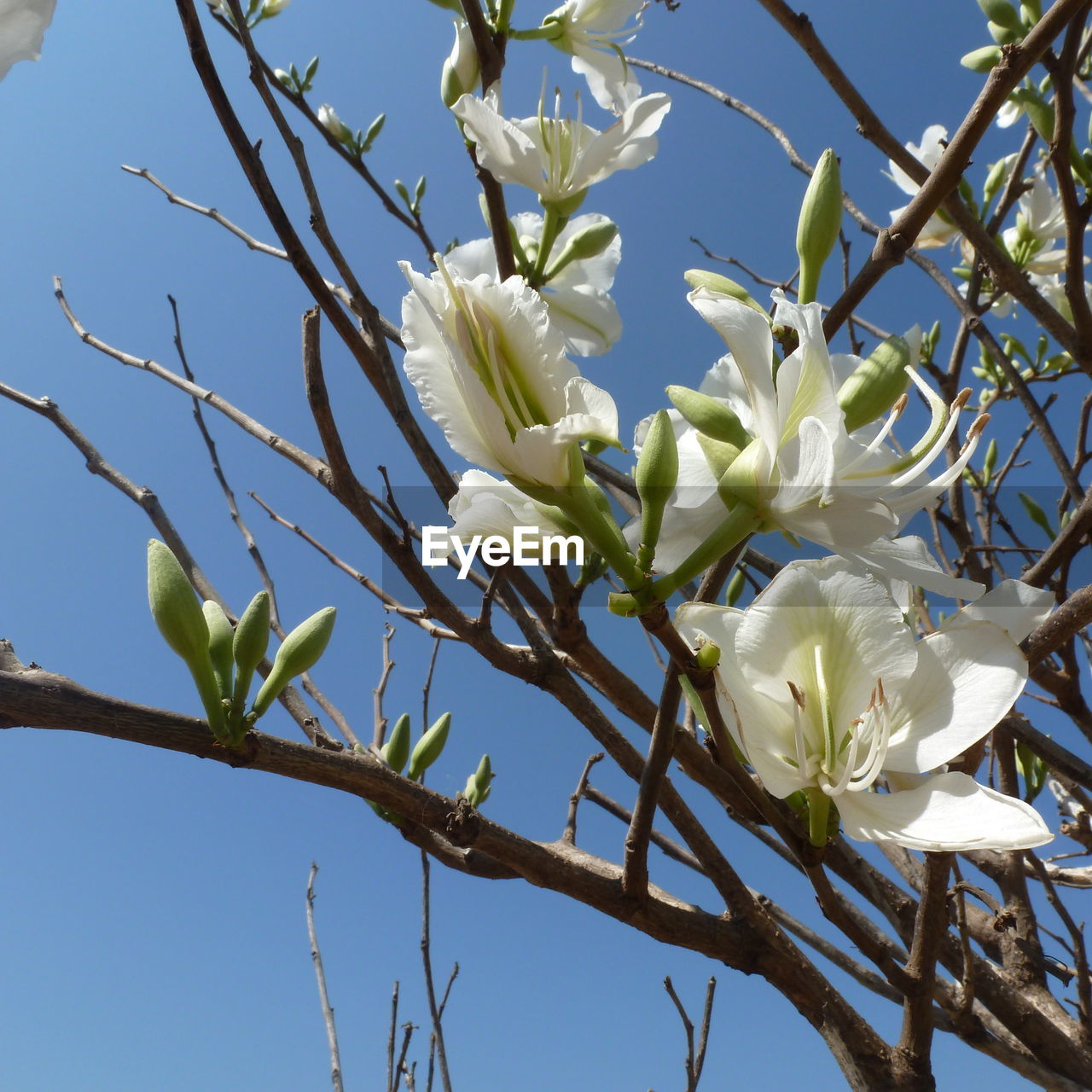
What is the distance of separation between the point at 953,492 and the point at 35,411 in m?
1.83

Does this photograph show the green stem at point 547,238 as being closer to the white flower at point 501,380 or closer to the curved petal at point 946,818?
the white flower at point 501,380

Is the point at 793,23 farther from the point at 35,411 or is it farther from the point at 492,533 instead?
the point at 35,411

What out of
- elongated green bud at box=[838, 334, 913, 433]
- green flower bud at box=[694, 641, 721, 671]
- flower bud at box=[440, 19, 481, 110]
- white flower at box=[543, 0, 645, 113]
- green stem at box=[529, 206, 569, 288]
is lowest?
green flower bud at box=[694, 641, 721, 671]

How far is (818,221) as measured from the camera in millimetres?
914

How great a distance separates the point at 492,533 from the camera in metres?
0.75

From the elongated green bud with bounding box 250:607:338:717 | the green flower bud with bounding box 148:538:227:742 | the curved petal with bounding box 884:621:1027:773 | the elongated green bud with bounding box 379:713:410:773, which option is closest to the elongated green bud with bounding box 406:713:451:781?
the elongated green bud with bounding box 379:713:410:773

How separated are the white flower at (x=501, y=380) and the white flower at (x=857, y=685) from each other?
0.22 metres

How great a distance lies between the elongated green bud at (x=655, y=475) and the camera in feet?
2.13

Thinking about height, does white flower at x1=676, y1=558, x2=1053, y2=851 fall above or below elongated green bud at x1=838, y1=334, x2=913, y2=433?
below

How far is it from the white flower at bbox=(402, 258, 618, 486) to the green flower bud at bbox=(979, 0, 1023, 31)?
166cm

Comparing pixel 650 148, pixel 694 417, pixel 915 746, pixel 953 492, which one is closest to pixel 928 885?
pixel 915 746

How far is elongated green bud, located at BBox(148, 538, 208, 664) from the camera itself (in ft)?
2.68

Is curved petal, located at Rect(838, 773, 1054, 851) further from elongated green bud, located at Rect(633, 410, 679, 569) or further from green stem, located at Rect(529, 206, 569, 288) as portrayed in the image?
green stem, located at Rect(529, 206, 569, 288)

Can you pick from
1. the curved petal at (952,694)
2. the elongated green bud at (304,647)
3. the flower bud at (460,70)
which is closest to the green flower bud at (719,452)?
the curved petal at (952,694)
